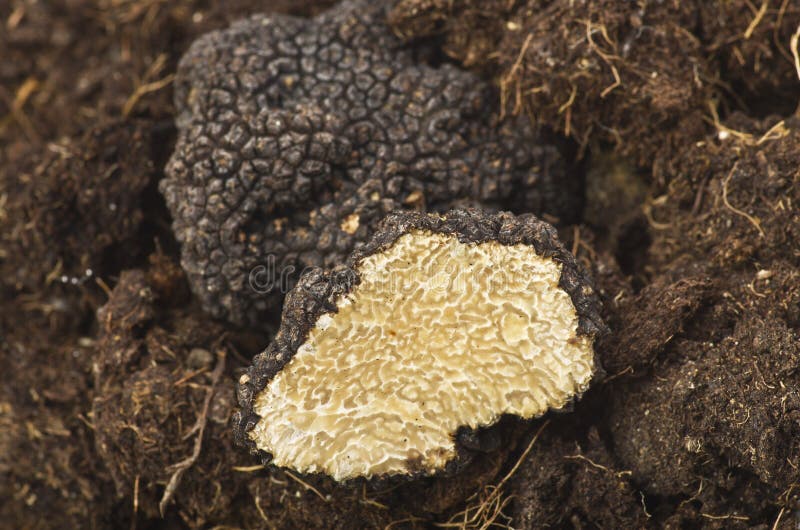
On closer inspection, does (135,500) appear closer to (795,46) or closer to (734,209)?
(734,209)

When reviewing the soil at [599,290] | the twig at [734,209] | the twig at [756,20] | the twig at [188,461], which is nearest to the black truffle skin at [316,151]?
the soil at [599,290]

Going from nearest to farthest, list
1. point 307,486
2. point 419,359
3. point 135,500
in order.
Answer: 1. point 419,359
2. point 307,486
3. point 135,500

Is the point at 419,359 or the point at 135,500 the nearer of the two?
the point at 419,359

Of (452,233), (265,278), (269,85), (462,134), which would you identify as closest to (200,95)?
(269,85)

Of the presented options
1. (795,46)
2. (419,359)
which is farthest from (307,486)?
(795,46)

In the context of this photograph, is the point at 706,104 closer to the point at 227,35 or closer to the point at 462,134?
the point at 462,134

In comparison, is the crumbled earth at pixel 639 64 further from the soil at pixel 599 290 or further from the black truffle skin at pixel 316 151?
the black truffle skin at pixel 316 151

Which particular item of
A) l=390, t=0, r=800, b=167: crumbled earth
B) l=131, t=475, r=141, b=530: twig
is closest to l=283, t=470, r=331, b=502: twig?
l=131, t=475, r=141, b=530: twig
